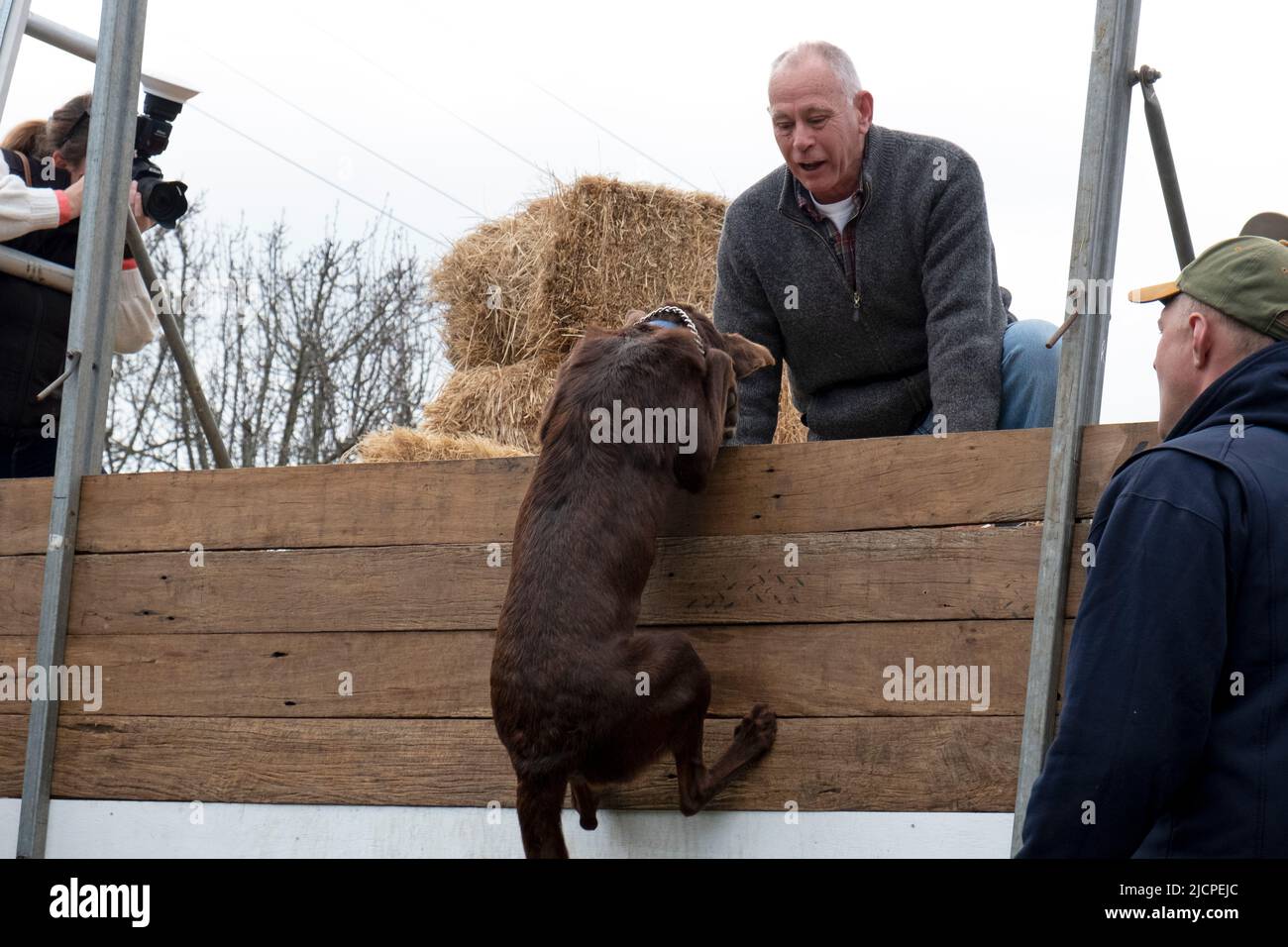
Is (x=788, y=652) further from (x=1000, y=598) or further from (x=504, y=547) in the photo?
(x=504, y=547)

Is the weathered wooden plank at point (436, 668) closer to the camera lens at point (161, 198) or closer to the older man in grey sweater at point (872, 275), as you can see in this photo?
the older man in grey sweater at point (872, 275)

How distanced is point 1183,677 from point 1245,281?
1.91 feet

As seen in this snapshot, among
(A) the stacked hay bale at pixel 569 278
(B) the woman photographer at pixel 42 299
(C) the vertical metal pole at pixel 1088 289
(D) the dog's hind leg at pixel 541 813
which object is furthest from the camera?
(A) the stacked hay bale at pixel 569 278

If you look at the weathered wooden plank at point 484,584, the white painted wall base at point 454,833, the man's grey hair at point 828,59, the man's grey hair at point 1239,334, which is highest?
the man's grey hair at point 828,59

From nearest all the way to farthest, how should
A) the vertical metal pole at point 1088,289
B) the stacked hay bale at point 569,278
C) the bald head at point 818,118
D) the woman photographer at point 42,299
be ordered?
the vertical metal pole at point 1088,289
the bald head at point 818,118
the woman photographer at point 42,299
the stacked hay bale at point 569,278

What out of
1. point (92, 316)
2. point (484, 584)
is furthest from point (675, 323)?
point (92, 316)

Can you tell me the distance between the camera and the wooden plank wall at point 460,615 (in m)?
2.88

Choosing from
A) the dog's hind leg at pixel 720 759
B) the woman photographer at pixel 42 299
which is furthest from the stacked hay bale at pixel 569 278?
the dog's hind leg at pixel 720 759

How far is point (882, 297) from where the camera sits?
3549mm

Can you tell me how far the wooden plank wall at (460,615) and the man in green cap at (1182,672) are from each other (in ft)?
3.15

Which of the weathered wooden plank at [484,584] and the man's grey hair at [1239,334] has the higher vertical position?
the man's grey hair at [1239,334]

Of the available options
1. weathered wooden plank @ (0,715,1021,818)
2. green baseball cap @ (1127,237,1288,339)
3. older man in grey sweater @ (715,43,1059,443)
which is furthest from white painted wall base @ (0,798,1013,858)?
green baseball cap @ (1127,237,1288,339)

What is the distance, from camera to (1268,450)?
1809mm
